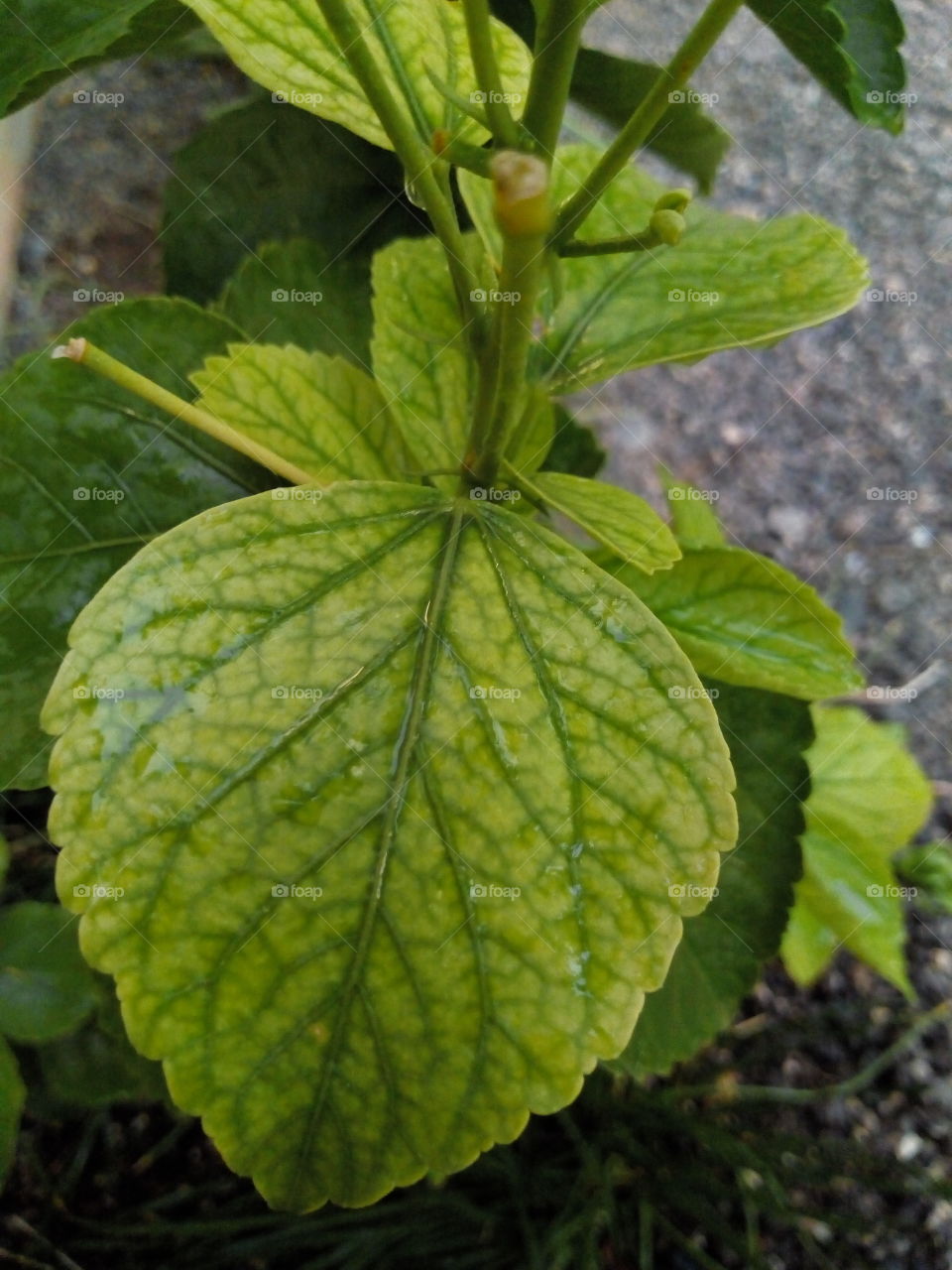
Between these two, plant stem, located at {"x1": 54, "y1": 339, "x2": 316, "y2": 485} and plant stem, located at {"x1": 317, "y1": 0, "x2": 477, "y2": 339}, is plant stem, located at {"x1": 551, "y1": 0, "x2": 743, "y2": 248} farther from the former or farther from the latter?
plant stem, located at {"x1": 54, "y1": 339, "x2": 316, "y2": 485}

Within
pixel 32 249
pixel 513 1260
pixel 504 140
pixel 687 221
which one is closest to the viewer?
pixel 504 140

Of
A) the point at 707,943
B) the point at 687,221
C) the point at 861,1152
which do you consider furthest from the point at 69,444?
the point at 861,1152

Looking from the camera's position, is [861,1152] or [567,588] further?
[861,1152]

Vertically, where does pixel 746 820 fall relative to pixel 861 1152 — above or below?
above

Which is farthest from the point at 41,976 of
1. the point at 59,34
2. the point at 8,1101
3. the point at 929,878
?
the point at 929,878

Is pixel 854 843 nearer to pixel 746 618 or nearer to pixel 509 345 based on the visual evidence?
pixel 746 618

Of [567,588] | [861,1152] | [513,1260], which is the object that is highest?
[567,588]

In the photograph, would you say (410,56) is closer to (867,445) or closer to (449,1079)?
(449,1079)
